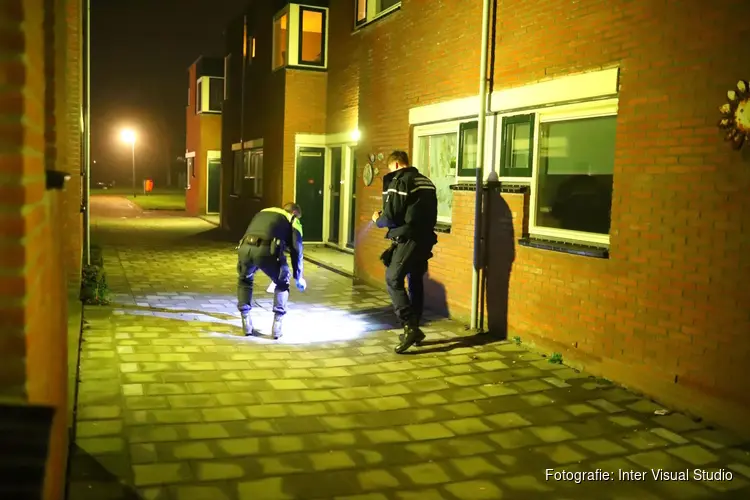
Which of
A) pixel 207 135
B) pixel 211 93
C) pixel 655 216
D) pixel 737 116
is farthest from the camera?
pixel 207 135

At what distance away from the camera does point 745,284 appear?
15.9ft

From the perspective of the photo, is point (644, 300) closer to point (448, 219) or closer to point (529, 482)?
point (529, 482)

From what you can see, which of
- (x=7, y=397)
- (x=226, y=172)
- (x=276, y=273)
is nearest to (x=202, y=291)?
(x=276, y=273)

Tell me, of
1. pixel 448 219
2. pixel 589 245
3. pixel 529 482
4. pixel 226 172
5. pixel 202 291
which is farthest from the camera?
pixel 226 172

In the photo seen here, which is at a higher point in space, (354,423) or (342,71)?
(342,71)

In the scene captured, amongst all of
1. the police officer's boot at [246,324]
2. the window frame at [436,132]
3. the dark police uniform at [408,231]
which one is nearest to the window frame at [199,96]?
the window frame at [436,132]

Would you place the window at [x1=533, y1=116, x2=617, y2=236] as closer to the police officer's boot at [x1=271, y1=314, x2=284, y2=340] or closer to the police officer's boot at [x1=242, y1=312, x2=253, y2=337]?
the police officer's boot at [x1=271, y1=314, x2=284, y2=340]

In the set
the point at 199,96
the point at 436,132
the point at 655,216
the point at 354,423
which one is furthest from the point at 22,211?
the point at 199,96

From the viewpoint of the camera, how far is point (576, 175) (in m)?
6.79

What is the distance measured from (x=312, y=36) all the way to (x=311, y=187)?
11.6 ft

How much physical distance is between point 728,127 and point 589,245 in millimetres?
1851

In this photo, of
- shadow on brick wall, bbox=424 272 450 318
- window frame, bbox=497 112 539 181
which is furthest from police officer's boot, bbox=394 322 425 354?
window frame, bbox=497 112 539 181

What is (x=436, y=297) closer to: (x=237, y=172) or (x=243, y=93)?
(x=243, y=93)

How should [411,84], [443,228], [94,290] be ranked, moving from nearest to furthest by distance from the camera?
[443,228] → [94,290] → [411,84]
